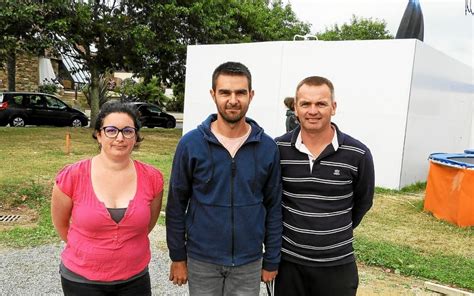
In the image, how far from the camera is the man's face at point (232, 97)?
2.32m

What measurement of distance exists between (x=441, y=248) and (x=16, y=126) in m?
16.8

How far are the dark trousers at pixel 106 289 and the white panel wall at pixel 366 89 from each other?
816cm

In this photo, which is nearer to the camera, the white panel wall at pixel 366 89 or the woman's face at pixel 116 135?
the woman's face at pixel 116 135

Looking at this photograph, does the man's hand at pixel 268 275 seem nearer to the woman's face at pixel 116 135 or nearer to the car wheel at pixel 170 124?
the woman's face at pixel 116 135

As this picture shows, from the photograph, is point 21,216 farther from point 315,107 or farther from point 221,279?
point 315,107

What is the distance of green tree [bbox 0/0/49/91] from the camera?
13.6 m

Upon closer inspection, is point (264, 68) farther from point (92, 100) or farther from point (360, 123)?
point (92, 100)

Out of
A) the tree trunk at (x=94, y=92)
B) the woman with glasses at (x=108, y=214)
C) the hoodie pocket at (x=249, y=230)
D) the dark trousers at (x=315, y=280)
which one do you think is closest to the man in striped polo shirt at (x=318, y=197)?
the dark trousers at (x=315, y=280)

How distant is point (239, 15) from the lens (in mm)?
19750

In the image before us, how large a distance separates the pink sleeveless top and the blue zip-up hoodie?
0.70 ft

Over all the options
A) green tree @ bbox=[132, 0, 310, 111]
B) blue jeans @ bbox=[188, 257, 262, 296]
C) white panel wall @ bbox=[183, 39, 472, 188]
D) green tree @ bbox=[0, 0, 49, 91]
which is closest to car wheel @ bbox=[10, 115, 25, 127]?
green tree @ bbox=[0, 0, 49, 91]

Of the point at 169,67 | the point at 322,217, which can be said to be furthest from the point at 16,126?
the point at 322,217

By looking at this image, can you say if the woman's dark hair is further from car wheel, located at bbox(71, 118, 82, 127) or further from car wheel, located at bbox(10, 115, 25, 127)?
car wheel, located at bbox(71, 118, 82, 127)

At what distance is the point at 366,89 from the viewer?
9875 mm
